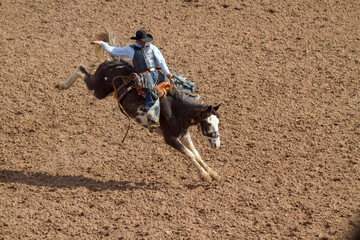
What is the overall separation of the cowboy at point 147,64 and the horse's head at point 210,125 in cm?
84

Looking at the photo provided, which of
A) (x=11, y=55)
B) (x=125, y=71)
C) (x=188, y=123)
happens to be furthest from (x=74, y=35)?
(x=188, y=123)

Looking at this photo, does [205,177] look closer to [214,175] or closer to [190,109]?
[214,175]

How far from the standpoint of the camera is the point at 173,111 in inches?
337

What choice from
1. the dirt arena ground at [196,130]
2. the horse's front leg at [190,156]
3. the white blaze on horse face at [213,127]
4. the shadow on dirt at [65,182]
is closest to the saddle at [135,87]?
the horse's front leg at [190,156]

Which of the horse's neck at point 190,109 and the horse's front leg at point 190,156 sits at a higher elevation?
the horse's neck at point 190,109

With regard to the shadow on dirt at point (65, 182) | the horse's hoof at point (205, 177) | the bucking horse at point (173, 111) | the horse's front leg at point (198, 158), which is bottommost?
the shadow on dirt at point (65, 182)

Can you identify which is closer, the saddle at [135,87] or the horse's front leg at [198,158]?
the saddle at [135,87]

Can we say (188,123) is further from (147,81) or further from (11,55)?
(11,55)

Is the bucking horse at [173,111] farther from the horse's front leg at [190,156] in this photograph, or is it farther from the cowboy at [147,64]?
the cowboy at [147,64]

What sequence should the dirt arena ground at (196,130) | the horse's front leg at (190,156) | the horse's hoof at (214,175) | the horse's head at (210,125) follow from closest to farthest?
the dirt arena ground at (196,130), the horse's head at (210,125), the horse's front leg at (190,156), the horse's hoof at (214,175)

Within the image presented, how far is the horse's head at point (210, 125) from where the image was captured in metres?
8.11

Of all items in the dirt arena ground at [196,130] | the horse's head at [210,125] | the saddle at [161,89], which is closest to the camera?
the dirt arena ground at [196,130]

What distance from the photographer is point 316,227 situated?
744cm

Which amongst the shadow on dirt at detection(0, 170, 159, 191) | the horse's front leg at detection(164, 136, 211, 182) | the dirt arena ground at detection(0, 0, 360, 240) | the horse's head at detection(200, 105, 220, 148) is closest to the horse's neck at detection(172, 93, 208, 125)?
the horse's head at detection(200, 105, 220, 148)
